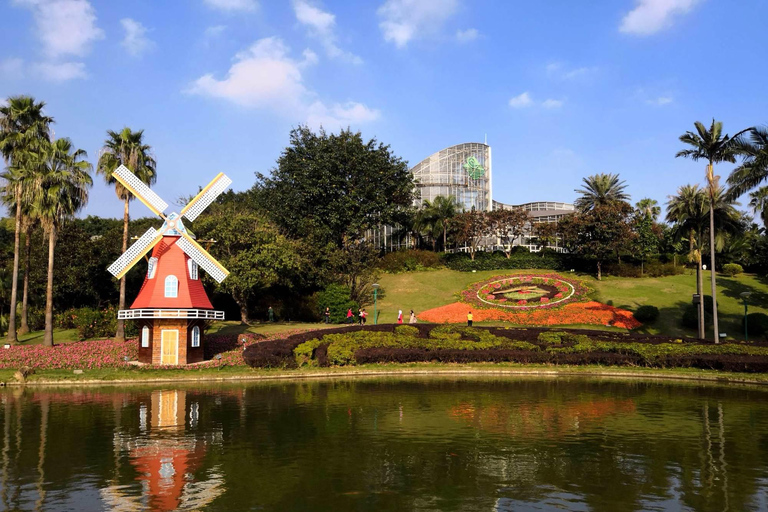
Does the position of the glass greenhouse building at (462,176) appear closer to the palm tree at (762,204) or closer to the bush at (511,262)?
the bush at (511,262)

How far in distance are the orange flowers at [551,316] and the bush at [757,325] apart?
7073 mm

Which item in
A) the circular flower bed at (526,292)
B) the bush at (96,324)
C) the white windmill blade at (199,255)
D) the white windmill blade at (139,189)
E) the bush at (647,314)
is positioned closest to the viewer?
the white windmill blade at (199,255)

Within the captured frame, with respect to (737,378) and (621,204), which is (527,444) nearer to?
(737,378)

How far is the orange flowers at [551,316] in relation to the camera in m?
46.7

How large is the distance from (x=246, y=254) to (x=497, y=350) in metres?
22.1

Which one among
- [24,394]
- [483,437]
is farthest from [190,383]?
[483,437]

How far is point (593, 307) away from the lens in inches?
1950

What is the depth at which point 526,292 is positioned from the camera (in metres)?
57.4

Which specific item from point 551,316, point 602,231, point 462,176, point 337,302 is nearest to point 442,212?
point 462,176

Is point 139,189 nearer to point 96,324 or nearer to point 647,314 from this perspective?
point 96,324

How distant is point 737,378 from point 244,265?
3276 cm

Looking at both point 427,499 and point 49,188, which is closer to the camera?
point 427,499

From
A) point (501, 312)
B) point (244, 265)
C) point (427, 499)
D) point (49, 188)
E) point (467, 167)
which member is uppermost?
point (467, 167)

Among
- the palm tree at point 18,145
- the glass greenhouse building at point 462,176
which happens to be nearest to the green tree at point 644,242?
the glass greenhouse building at point 462,176
